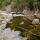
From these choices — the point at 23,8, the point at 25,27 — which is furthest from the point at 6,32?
the point at 23,8

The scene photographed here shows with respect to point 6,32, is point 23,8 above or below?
above

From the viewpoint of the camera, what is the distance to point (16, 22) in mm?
1241

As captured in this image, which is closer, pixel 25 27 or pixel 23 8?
pixel 25 27

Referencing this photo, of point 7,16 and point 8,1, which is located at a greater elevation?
point 8,1

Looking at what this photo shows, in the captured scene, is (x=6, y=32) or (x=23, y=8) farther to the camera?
(x=23, y=8)

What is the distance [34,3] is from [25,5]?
119 mm

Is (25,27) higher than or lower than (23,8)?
lower

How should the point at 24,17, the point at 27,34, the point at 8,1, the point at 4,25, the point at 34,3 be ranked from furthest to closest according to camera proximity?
the point at 8,1, the point at 34,3, the point at 24,17, the point at 4,25, the point at 27,34

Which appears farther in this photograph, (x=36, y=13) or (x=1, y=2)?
(x=1, y=2)

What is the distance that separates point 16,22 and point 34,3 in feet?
1.36

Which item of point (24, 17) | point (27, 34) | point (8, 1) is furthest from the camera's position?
point (8, 1)

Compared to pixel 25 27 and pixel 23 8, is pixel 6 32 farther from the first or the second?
pixel 23 8

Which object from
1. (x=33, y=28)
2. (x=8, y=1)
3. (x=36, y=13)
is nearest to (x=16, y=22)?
(x=33, y=28)

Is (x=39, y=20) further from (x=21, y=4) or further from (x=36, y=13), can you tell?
(x=21, y=4)
